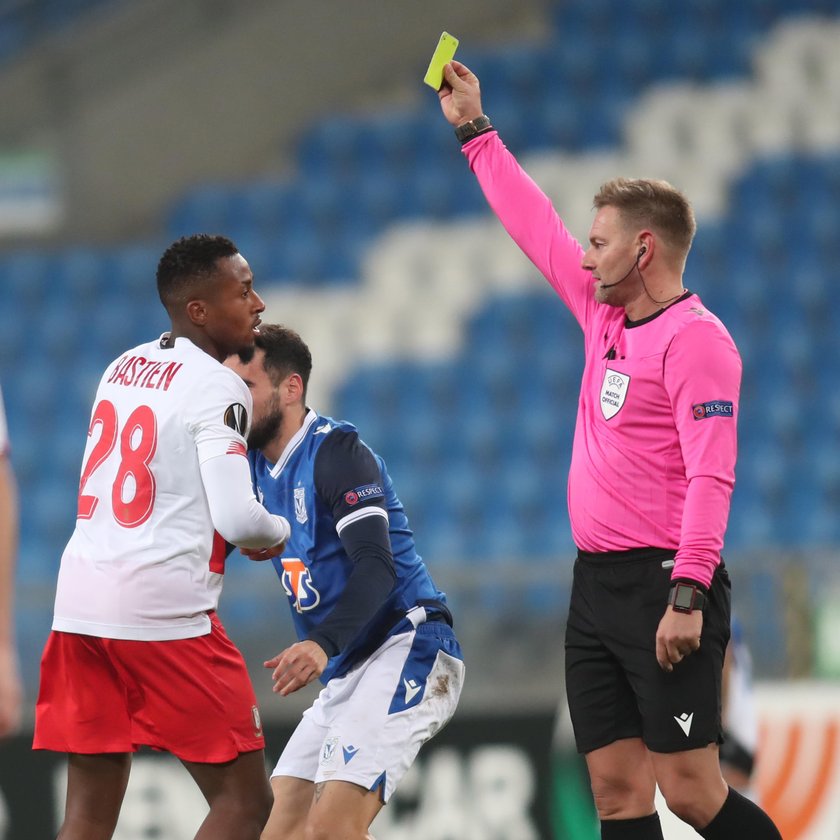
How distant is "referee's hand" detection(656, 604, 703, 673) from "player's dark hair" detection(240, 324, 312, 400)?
1.17m

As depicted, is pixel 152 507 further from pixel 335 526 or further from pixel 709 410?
pixel 709 410

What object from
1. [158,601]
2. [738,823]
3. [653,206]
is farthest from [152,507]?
[738,823]

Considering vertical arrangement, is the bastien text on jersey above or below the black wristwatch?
above

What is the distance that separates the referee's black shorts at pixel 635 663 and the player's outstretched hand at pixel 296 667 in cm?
75

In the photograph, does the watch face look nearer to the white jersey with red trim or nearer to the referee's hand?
the referee's hand

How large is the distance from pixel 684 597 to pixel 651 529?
24cm

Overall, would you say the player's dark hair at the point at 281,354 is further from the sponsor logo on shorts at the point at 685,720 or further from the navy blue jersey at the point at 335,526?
the sponsor logo on shorts at the point at 685,720

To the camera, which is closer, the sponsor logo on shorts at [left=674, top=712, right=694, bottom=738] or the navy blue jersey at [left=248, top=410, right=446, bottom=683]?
the sponsor logo on shorts at [left=674, top=712, right=694, bottom=738]

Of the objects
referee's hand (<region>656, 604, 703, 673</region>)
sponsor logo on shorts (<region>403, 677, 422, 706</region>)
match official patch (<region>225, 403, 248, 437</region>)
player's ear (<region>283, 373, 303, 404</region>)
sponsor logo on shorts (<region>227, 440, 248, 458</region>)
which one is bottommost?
sponsor logo on shorts (<region>403, 677, 422, 706</region>)

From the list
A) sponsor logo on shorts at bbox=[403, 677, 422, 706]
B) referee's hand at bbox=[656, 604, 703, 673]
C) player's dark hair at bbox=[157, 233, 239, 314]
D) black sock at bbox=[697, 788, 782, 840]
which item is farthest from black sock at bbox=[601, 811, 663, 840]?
player's dark hair at bbox=[157, 233, 239, 314]

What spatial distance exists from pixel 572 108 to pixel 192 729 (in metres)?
8.37

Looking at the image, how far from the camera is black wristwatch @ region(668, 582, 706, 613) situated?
3242 mm

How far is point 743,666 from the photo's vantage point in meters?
5.40

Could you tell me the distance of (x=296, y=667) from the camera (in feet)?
10.1
